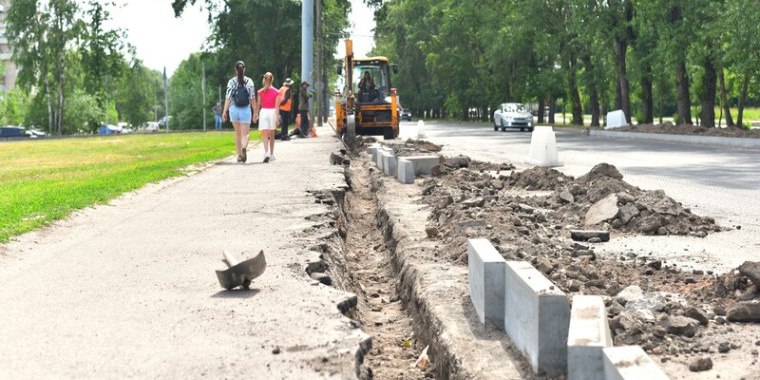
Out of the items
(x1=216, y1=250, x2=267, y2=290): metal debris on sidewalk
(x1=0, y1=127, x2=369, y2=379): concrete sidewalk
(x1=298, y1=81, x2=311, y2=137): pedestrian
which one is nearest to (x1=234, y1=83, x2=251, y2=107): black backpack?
(x1=0, y1=127, x2=369, y2=379): concrete sidewalk

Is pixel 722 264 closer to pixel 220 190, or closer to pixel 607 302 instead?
pixel 607 302

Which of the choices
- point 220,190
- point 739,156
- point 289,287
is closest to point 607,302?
point 289,287

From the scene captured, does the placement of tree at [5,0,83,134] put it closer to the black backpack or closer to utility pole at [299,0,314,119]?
utility pole at [299,0,314,119]

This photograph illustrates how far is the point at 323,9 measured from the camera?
61.6 m

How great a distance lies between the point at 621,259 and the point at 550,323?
334 cm

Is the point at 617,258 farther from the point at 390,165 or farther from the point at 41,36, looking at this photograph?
→ the point at 41,36

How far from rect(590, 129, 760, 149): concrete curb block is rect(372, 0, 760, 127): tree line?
8.68 ft

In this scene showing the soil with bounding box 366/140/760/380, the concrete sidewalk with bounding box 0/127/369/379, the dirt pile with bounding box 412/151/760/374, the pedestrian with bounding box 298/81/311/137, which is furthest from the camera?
the pedestrian with bounding box 298/81/311/137

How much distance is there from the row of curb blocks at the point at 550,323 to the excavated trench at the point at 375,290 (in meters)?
0.57

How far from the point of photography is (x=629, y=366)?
11.7 feet

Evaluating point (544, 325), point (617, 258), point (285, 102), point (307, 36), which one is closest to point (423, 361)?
point (544, 325)

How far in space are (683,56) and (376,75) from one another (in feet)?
35.3

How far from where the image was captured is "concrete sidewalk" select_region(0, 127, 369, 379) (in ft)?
15.0

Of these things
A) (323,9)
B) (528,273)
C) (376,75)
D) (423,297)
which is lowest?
(423,297)
